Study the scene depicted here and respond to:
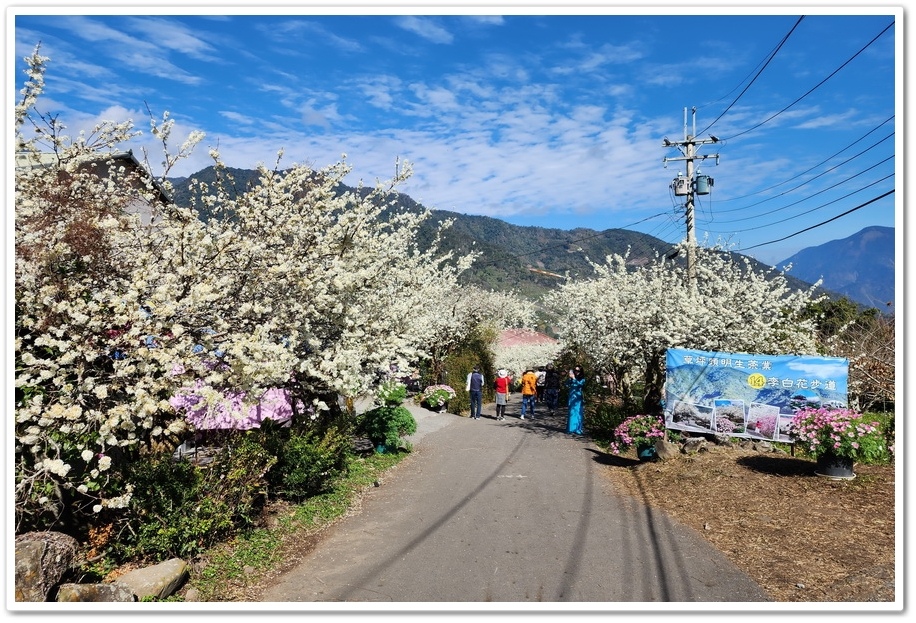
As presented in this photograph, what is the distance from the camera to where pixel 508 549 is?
6.96 metres

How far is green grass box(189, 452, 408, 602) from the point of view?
6016 millimetres

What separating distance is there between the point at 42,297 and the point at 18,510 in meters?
2.02

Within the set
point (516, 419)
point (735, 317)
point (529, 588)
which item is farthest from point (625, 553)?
point (516, 419)

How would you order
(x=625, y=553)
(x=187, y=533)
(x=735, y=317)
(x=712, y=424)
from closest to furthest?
1. (x=187, y=533)
2. (x=625, y=553)
3. (x=712, y=424)
4. (x=735, y=317)

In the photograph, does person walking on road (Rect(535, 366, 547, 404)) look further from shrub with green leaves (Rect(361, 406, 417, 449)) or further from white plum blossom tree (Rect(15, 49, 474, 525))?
white plum blossom tree (Rect(15, 49, 474, 525))

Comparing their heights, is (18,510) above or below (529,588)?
above

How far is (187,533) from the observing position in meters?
6.23

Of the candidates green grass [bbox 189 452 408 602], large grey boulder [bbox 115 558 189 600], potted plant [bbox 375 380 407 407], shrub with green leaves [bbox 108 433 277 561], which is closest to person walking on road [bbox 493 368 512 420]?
potted plant [bbox 375 380 407 407]

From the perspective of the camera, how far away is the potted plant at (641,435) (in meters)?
11.9

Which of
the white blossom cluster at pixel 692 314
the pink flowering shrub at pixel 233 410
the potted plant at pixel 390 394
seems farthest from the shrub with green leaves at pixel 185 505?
the white blossom cluster at pixel 692 314

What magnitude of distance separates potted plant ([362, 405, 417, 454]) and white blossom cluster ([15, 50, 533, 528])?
445 centimetres

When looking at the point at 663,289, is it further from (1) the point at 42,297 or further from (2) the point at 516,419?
(1) the point at 42,297

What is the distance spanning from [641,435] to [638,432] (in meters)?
0.09

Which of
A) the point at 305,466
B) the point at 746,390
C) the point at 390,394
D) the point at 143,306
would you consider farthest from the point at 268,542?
the point at 746,390
